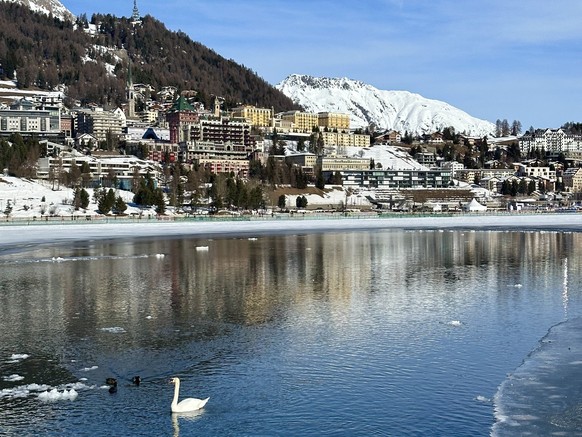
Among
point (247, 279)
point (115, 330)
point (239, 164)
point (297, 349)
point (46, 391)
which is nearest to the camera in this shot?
point (46, 391)

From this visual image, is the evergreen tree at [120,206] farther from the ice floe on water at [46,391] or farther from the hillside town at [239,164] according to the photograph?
the ice floe on water at [46,391]

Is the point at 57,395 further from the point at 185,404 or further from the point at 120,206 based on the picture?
the point at 120,206

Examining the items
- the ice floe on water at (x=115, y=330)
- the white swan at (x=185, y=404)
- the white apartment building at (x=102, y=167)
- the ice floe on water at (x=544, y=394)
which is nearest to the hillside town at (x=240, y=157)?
the white apartment building at (x=102, y=167)

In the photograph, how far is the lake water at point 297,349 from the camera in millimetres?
11570

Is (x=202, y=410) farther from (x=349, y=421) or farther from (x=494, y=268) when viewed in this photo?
(x=494, y=268)

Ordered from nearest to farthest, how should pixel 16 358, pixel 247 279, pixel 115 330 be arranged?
pixel 16 358
pixel 115 330
pixel 247 279

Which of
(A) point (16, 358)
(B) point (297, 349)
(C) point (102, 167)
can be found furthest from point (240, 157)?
(A) point (16, 358)

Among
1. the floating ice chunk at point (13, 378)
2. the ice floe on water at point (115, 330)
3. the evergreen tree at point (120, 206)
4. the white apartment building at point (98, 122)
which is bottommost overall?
the floating ice chunk at point (13, 378)

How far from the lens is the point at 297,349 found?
1606 centimetres

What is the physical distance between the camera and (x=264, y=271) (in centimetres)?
3041

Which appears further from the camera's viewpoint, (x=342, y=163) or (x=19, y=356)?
(x=342, y=163)

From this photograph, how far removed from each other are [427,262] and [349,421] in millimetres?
23328

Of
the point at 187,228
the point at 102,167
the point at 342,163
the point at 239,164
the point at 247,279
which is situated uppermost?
the point at 342,163

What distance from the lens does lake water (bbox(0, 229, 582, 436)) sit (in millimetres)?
11570
